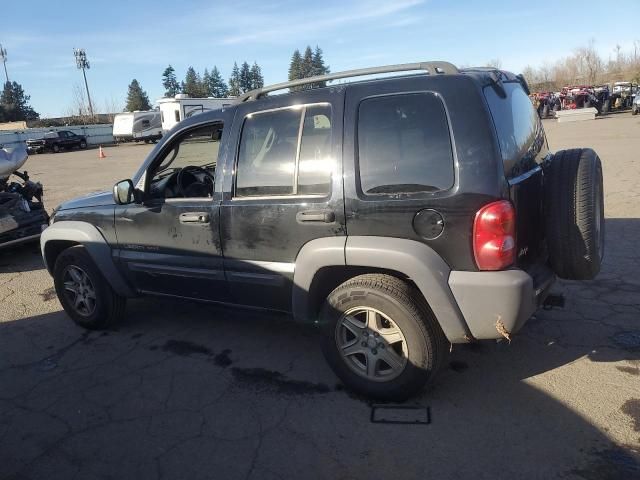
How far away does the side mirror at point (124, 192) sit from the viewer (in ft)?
13.4

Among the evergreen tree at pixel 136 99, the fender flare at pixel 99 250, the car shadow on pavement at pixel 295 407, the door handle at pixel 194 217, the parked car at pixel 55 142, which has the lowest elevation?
the car shadow on pavement at pixel 295 407

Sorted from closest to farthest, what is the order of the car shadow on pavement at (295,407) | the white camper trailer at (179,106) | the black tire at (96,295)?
the car shadow on pavement at (295,407) → the black tire at (96,295) → the white camper trailer at (179,106)

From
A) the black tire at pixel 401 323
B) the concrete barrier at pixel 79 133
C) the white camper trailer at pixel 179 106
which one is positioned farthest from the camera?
the concrete barrier at pixel 79 133

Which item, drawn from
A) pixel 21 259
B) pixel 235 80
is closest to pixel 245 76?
pixel 235 80

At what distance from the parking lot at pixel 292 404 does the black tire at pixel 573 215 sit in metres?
0.80

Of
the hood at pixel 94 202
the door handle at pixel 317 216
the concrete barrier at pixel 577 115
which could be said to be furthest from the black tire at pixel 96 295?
the concrete barrier at pixel 577 115

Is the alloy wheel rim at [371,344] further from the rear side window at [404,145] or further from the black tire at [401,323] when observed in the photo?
the rear side window at [404,145]

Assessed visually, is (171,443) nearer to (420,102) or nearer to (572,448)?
(572,448)

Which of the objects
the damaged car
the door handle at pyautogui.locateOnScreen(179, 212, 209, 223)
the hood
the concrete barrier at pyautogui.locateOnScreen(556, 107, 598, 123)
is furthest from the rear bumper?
the concrete barrier at pyautogui.locateOnScreen(556, 107, 598, 123)

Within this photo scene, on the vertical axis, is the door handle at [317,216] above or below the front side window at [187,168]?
below

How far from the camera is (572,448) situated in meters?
2.66

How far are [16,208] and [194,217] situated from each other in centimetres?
496

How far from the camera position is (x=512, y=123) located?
9.99 ft

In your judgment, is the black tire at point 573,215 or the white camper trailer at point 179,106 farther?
the white camper trailer at point 179,106
